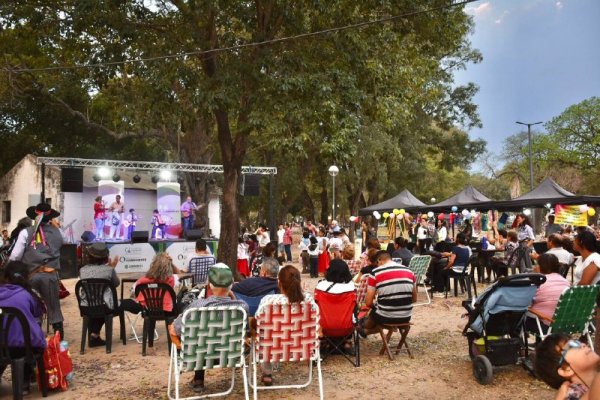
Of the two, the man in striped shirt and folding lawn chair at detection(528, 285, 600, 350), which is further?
the man in striped shirt

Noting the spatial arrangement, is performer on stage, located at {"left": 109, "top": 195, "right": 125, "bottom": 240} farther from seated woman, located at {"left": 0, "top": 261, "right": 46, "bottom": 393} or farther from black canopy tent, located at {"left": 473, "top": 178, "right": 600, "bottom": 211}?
seated woman, located at {"left": 0, "top": 261, "right": 46, "bottom": 393}

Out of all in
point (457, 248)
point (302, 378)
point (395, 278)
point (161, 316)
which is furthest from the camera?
point (457, 248)

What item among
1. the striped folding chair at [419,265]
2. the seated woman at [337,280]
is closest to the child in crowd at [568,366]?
the seated woman at [337,280]

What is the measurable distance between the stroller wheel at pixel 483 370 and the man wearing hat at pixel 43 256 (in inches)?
199

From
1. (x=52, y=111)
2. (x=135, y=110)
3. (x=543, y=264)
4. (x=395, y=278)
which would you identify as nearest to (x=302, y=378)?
(x=395, y=278)

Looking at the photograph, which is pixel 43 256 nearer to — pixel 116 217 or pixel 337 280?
pixel 337 280

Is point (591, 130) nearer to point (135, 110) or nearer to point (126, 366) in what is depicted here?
point (135, 110)

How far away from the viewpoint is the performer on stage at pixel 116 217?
18.2 m

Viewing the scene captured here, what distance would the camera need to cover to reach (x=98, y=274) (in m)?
6.69

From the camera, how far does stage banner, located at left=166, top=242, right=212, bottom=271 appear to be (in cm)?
1537

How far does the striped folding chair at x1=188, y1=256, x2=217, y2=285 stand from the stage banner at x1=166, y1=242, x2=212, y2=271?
21.7 ft

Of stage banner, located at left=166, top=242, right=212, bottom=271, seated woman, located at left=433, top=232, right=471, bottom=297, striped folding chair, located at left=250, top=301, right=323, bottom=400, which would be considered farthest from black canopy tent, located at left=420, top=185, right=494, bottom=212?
striped folding chair, located at left=250, top=301, right=323, bottom=400

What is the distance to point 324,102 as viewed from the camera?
1037 cm

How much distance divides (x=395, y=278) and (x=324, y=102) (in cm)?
523
